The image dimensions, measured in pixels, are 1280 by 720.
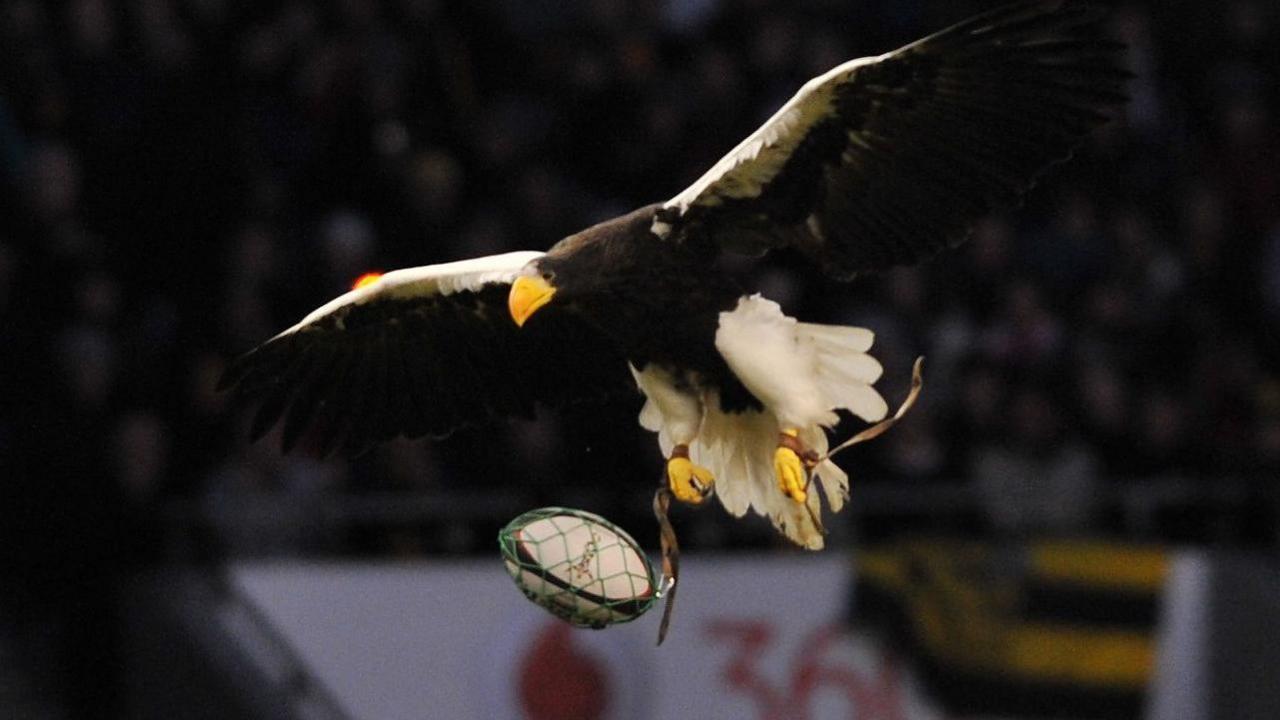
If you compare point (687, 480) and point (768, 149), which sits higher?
point (768, 149)

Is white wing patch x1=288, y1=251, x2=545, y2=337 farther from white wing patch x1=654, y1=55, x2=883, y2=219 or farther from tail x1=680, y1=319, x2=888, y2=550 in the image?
tail x1=680, y1=319, x2=888, y2=550

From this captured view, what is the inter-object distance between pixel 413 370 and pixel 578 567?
152cm

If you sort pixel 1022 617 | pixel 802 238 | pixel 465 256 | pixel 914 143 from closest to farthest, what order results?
1. pixel 914 143
2. pixel 802 238
3. pixel 1022 617
4. pixel 465 256

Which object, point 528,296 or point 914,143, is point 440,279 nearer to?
point 528,296

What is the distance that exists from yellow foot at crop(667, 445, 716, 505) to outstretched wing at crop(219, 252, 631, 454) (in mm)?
736

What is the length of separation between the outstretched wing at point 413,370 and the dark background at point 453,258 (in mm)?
958

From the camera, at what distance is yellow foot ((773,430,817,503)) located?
714 centimetres

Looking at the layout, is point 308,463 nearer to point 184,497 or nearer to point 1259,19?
point 184,497

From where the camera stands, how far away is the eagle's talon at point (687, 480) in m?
7.36

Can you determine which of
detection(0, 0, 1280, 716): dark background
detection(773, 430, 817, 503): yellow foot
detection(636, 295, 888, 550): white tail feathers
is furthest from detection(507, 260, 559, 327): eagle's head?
detection(0, 0, 1280, 716): dark background

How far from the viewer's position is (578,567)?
6.90 metres

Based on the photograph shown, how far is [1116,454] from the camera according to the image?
399 inches

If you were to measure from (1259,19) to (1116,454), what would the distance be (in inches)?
109

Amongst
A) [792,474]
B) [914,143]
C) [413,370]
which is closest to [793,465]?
[792,474]
